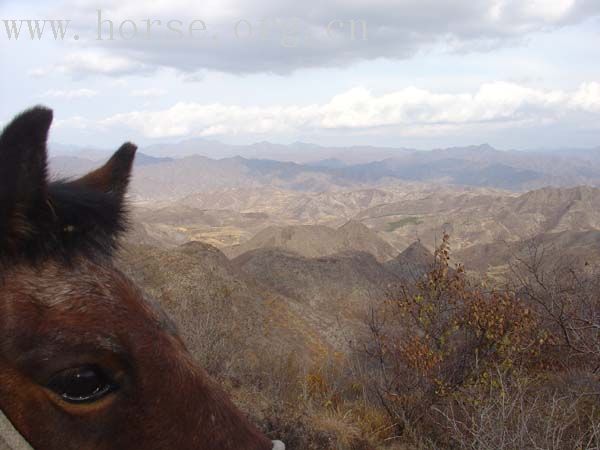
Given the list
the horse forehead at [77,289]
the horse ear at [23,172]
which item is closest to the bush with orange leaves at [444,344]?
the horse forehead at [77,289]

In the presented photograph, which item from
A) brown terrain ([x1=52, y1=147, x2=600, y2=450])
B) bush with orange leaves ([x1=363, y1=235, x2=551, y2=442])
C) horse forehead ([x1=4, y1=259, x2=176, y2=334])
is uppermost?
horse forehead ([x1=4, y1=259, x2=176, y2=334])

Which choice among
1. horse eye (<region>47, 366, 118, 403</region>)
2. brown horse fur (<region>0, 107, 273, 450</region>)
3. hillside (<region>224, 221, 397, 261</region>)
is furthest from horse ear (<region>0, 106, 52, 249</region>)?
hillside (<region>224, 221, 397, 261</region>)

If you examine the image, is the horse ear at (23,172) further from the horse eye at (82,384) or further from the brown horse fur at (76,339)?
the horse eye at (82,384)

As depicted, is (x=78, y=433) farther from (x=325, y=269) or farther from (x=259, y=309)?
(x=325, y=269)

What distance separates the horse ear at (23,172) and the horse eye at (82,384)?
0.46 m

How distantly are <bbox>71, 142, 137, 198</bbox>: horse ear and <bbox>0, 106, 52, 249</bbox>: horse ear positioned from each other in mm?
543

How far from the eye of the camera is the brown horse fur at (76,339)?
1354mm

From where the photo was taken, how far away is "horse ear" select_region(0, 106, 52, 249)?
1.34 metres

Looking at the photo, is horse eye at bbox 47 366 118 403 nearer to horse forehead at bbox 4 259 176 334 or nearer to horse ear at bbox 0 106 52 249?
horse forehead at bbox 4 259 176 334

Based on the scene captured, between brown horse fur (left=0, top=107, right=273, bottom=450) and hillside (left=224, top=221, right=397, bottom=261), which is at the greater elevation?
brown horse fur (left=0, top=107, right=273, bottom=450)

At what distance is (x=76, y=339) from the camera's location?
1.40 m

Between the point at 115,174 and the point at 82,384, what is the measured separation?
1073 millimetres

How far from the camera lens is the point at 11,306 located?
1400 millimetres

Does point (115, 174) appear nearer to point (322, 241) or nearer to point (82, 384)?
point (82, 384)
